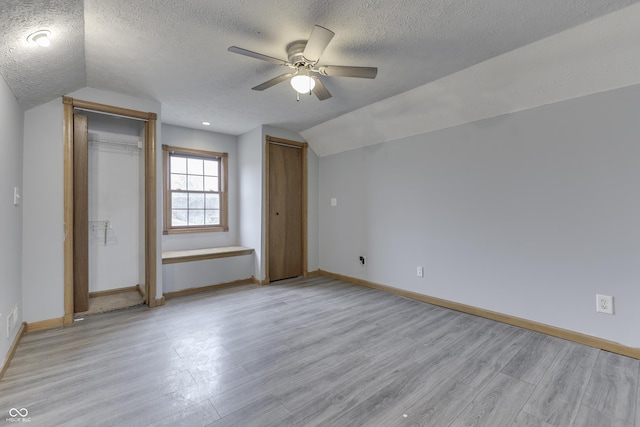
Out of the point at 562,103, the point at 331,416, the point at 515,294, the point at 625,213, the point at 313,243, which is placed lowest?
the point at 331,416

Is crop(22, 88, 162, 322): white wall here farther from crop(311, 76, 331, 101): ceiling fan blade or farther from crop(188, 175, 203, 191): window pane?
crop(311, 76, 331, 101): ceiling fan blade

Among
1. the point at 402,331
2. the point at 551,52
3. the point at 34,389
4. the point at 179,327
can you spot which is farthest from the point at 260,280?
the point at 551,52

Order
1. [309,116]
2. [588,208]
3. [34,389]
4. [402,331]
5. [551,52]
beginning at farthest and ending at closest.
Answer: [309,116] < [402,331] < [588,208] < [551,52] < [34,389]

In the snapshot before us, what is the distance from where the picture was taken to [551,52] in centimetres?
224

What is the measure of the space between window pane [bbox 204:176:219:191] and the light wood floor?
7.28 feet

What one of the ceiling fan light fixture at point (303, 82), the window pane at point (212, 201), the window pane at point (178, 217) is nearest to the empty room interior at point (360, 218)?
the ceiling fan light fixture at point (303, 82)

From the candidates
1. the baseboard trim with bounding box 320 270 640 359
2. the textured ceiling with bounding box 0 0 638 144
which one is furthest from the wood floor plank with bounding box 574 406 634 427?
the textured ceiling with bounding box 0 0 638 144

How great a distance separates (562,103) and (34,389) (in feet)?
15.0

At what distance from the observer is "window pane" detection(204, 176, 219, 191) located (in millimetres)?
4676

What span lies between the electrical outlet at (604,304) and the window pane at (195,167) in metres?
5.03

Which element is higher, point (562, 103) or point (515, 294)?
point (562, 103)

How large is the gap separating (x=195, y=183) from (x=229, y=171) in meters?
0.58

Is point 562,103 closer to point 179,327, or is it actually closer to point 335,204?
point 335,204

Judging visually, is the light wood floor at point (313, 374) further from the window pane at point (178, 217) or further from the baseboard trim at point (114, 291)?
the window pane at point (178, 217)
